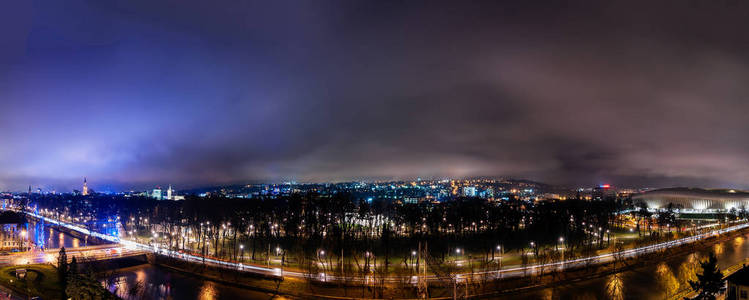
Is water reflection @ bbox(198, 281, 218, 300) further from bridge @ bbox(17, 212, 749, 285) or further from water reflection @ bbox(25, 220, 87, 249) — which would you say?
water reflection @ bbox(25, 220, 87, 249)

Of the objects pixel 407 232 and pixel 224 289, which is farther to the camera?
pixel 407 232

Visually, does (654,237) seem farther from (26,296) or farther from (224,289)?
(26,296)

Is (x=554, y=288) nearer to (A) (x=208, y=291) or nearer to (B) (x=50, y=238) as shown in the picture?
(A) (x=208, y=291)

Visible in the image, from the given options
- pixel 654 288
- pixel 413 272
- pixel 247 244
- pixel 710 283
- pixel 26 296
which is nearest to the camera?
pixel 710 283

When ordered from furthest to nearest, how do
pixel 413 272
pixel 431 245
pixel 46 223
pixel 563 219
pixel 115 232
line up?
pixel 46 223 < pixel 115 232 < pixel 563 219 < pixel 431 245 < pixel 413 272

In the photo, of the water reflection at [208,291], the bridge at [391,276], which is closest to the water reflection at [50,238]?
the bridge at [391,276]

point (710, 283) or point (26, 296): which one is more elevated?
point (710, 283)

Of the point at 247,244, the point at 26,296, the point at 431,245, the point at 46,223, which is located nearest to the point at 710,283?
the point at 431,245

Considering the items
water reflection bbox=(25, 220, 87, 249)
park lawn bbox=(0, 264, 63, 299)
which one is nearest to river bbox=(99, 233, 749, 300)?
park lawn bbox=(0, 264, 63, 299)
